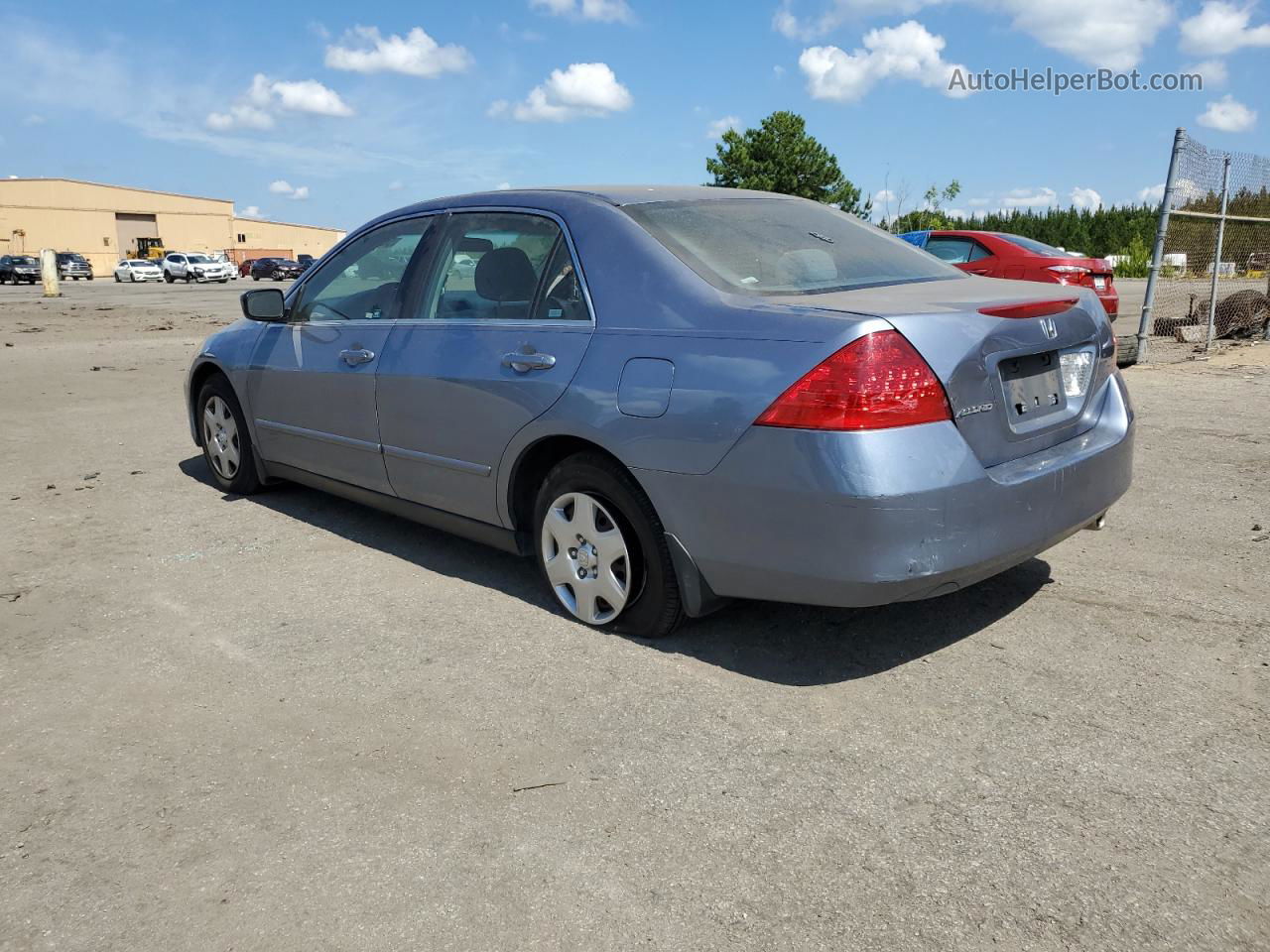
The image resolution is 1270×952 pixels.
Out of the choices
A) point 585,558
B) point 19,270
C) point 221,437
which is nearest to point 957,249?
point 221,437

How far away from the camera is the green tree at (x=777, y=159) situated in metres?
50.3

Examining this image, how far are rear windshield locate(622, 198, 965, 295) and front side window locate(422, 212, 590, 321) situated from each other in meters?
0.36

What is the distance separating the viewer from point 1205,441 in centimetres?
694

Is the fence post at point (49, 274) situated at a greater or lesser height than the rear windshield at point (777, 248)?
lesser

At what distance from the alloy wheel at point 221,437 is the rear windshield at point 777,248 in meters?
3.07

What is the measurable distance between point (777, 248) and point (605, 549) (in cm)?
125

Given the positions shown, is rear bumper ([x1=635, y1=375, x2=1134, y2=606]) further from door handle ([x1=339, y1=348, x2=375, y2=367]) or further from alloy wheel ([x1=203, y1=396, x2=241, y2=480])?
alloy wheel ([x1=203, y1=396, x2=241, y2=480])

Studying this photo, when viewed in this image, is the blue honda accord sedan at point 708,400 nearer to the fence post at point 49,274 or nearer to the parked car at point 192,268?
the fence post at point 49,274

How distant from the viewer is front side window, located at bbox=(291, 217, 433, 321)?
183 inches

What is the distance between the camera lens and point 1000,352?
125 inches

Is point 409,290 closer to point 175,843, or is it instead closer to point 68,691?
point 68,691

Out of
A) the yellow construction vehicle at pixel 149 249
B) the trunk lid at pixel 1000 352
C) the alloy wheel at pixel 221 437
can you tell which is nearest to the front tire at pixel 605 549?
the trunk lid at pixel 1000 352

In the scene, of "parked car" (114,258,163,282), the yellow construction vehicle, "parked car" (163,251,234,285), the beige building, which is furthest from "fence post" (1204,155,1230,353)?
the beige building

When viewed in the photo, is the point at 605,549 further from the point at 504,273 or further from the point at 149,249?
the point at 149,249
